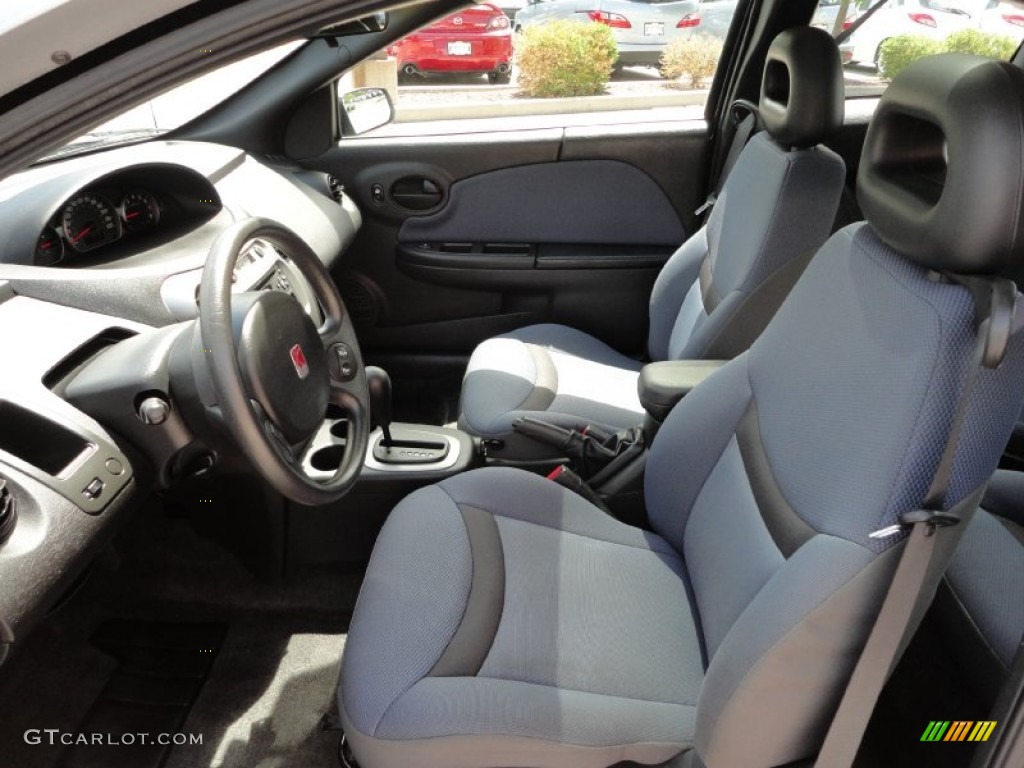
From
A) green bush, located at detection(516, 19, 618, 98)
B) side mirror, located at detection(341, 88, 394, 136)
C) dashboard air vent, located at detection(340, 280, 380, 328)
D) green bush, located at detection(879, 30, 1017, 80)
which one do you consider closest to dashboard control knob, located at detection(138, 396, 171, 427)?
dashboard air vent, located at detection(340, 280, 380, 328)

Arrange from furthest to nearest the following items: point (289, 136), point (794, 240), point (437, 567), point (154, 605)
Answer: point (289, 136) → point (154, 605) → point (794, 240) → point (437, 567)

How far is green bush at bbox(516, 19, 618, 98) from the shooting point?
15.3ft

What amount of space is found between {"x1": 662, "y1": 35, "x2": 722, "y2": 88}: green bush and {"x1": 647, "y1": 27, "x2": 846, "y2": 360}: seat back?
1.04 metres

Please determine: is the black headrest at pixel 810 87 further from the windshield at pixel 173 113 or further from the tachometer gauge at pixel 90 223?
the tachometer gauge at pixel 90 223

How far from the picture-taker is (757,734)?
0.99m

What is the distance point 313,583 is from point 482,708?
3.22 feet

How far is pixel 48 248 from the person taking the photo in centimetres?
160

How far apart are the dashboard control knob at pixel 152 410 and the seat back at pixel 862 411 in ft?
2.70

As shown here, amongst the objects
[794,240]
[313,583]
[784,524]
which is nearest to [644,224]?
[794,240]

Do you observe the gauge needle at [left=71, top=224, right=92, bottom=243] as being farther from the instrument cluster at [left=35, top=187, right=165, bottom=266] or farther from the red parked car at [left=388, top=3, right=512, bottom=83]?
the red parked car at [left=388, top=3, right=512, bottom=83]

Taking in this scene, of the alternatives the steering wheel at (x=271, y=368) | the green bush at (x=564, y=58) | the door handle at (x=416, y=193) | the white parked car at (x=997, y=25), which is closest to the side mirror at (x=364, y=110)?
the door handle at (x=416, y=193)

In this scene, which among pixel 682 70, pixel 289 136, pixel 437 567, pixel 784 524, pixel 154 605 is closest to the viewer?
pixel 784 524

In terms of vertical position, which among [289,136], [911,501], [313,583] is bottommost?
[313,583]

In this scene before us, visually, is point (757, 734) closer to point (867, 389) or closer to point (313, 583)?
point (867, 389)
